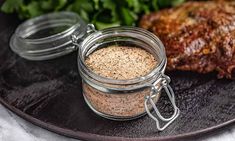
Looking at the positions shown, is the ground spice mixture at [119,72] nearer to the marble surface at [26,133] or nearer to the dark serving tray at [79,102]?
the dark serving tray at [79,102]

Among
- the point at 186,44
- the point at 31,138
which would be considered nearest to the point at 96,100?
the point at 31,138

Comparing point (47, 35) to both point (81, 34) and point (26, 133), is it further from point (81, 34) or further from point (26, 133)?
point (26, 133)

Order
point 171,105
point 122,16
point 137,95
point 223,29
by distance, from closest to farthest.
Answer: point 137,95 → point 171,105 → point 223,29 → point 122,16

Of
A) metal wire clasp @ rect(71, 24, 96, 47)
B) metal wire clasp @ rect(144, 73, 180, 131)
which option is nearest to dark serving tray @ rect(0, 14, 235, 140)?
metal wire clasp @ rect(144, 73, 180, 131)

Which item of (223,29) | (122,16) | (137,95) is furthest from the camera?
(122,16)

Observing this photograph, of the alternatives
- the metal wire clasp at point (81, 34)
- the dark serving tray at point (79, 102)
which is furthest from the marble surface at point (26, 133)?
the metal wire clasp at point (81, 34)

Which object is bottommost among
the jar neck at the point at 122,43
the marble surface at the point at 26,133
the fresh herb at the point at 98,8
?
the marble surface at the point at 26,133

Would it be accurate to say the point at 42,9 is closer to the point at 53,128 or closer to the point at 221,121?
the point at 53,128
